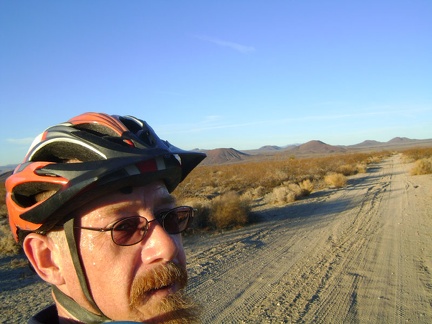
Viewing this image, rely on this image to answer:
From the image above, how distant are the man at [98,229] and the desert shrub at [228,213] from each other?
32.6ft

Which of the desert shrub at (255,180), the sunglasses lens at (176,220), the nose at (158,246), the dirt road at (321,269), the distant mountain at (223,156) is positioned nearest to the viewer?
the nose at (158,246)

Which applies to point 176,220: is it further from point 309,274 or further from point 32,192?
point 309,274

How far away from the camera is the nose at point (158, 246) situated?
146 centimetres

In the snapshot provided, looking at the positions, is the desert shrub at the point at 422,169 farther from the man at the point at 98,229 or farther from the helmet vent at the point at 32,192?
the helmet vent at the point at 32,192

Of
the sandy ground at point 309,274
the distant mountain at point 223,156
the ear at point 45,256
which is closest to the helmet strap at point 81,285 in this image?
the ear at point 45,256

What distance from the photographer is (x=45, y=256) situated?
150 cm

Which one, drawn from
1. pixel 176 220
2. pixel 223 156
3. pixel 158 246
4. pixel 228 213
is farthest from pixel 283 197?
pixel 223 156

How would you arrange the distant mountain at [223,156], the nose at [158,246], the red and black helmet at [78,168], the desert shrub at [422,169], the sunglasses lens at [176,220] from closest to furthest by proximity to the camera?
the red and black helmet at [78,168] < the nose at [158,246] < the sunglasses lens at [176,220] < the desert shrub at [422,169] < the distant mountain at [223,156]

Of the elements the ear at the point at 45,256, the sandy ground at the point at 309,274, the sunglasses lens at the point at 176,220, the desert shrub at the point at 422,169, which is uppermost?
the sunglasses lens at the point at 176,220

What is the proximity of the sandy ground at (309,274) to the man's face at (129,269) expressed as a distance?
3808 millimetres

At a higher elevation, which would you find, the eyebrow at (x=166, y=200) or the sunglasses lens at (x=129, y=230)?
the eyebrow at (x=166, y=200)

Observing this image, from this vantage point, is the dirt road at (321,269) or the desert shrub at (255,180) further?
the desert shrub at (255,180)

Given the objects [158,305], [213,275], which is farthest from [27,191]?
[213,275]

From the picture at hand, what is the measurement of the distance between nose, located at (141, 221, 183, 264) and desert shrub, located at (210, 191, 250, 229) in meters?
9.91
